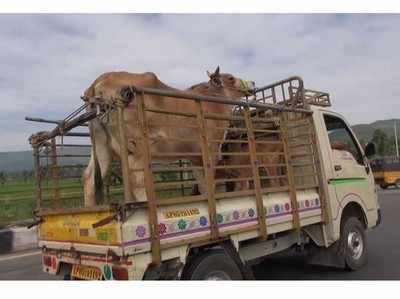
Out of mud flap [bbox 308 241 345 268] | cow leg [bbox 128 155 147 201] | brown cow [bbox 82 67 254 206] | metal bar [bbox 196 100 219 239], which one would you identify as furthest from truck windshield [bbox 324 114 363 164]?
cow leg [bbox 128 155 147 201]

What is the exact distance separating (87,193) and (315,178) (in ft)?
8.95

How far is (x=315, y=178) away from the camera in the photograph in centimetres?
589

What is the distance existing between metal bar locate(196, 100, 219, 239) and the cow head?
279cm

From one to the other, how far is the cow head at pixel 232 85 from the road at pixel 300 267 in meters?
2.54

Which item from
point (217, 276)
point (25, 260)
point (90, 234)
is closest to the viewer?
point (90, 234)

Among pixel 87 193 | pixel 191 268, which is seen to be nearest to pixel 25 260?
pixel 87 193

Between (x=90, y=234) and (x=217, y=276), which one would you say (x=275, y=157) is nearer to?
(x=217, y=276)

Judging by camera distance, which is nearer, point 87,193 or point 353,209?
point 87,193

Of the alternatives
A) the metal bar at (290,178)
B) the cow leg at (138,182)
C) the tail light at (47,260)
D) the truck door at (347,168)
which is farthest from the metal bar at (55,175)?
the truck door at (347,168)

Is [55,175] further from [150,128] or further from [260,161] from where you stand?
[260,161]

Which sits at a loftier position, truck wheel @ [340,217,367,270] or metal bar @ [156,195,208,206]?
metal bar @ [156,195,208,206]

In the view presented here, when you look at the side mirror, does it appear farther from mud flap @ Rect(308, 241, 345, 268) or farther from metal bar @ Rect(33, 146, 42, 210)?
metal bar @ Rect(33, 146, 42, 210)

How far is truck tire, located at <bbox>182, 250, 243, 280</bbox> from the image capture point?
13.3 ft

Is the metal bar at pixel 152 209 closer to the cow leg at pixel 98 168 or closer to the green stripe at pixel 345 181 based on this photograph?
the cow leg at pixel 98 168
